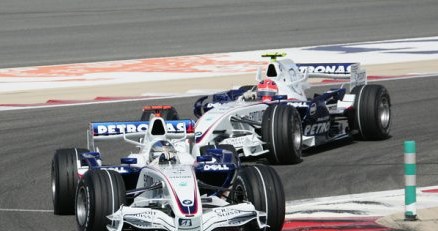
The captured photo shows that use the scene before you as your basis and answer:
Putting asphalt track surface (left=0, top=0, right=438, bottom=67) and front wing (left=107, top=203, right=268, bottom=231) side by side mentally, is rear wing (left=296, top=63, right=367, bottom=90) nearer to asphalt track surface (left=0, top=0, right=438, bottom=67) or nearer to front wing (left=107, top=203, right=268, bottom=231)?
front wing (left=107, top=203, right=268, bottom=231)

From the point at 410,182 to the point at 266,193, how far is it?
1828 millimetres

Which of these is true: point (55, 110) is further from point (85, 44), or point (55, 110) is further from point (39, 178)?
point (85, 44)

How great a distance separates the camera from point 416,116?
72.6 ft

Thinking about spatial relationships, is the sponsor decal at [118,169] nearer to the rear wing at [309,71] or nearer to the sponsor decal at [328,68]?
the rear wing at [309,71]

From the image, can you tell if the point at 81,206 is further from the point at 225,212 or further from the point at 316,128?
the point at 316,128

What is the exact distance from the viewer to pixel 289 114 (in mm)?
17453

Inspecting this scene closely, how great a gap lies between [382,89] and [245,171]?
297 inches

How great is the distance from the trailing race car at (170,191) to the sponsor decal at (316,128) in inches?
180

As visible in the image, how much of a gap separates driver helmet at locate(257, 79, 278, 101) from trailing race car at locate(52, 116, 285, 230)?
4.86 metres

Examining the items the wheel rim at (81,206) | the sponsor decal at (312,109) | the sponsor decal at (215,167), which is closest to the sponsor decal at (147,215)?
the wheel rim at (81,206)

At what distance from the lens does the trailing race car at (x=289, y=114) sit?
57.4 ft

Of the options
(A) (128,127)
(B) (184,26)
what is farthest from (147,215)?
(B) (184,26)

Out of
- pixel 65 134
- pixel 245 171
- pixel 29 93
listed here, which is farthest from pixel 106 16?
pixel 245 171

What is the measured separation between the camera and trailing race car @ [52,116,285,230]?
1209 centimetres
